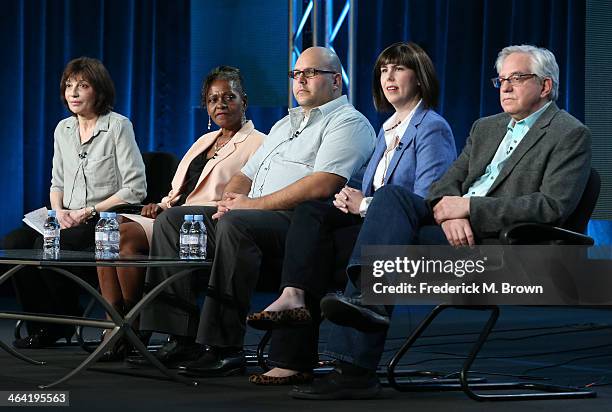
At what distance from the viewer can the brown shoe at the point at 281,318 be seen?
314cm

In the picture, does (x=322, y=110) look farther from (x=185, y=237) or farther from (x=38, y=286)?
(x=38, y=286)

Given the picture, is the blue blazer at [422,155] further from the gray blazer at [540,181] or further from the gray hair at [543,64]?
the gray hair at [543,64]

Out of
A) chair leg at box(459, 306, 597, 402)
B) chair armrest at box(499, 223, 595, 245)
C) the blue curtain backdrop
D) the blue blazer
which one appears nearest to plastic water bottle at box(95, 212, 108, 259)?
the blue blazer

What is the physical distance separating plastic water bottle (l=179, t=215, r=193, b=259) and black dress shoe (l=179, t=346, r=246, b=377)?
344 mm

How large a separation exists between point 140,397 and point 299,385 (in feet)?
1.71

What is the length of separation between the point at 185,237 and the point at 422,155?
86 cm

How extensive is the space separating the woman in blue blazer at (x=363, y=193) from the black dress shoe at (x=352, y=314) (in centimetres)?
23

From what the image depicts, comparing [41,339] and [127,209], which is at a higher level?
[127,209]

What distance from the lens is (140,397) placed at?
10.4 ft

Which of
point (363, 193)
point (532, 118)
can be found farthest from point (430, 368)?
point (532, 118)

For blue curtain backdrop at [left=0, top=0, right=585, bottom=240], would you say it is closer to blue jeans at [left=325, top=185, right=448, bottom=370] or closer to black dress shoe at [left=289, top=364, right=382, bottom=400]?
blue jeans at [left=325, top=185, right=448, bottom=370]

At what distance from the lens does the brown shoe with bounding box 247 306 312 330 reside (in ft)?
10.3

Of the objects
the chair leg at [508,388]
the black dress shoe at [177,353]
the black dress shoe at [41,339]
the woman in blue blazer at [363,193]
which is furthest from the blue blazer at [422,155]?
the black dress shoe at [41,339]

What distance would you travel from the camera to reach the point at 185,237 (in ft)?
12.4
